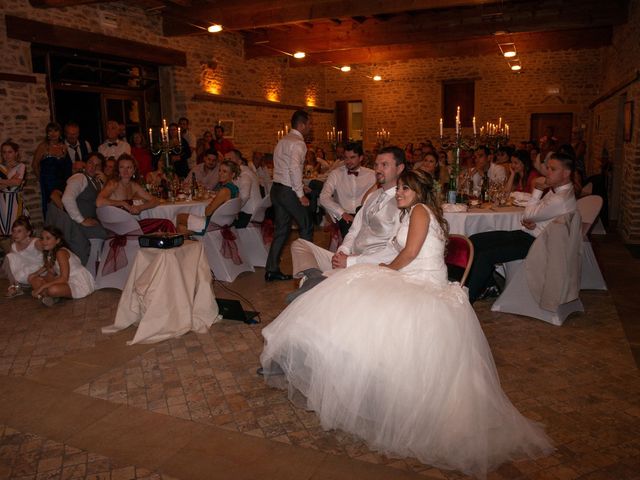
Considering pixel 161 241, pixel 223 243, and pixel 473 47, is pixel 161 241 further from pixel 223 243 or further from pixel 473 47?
pixel 473 47

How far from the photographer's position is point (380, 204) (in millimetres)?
3664

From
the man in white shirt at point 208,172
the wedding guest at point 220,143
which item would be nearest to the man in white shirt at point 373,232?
the man in white shirt at point 208,172

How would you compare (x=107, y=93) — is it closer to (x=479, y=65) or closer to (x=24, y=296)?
(x=24, y=296)

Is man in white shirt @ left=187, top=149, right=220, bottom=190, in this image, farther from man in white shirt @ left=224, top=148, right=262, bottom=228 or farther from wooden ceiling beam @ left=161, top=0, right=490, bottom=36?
wooden ceiling beam @ left=161, top=0, right=490, bottom=36

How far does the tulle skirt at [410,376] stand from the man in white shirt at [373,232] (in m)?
0.72

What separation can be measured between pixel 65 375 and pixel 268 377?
1.36m

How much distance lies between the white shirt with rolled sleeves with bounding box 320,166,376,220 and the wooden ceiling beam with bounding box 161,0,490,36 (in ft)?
14.6

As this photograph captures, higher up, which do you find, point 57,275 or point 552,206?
point 552,206

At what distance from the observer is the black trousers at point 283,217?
5574 mm

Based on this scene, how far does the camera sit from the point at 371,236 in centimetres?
371

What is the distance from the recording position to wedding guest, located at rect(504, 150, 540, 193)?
20.0ft

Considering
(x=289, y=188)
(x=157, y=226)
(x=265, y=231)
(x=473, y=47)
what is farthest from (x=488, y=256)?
(x=473, y=47)

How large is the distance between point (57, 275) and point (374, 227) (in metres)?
3.25

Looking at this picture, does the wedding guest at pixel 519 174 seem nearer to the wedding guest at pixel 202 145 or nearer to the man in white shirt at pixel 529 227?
the man in white shirt at pixel 529 227
